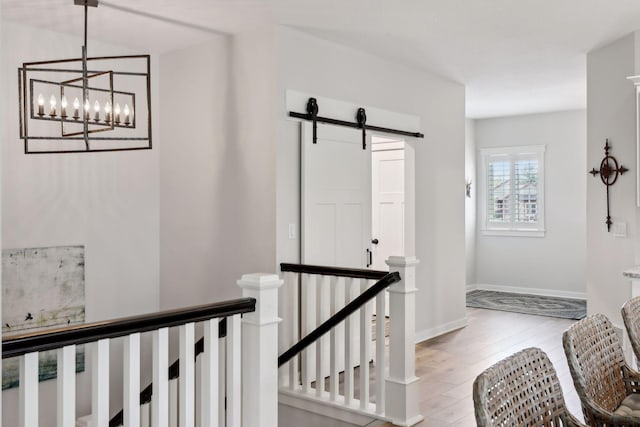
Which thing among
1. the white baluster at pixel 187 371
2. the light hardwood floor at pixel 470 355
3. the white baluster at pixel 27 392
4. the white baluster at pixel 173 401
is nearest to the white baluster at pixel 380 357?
the light hardwood floor at pixel 470 355

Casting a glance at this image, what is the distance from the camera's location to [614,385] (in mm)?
2203

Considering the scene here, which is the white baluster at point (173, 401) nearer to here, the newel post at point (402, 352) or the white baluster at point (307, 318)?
the white baluster at point (307, 318)

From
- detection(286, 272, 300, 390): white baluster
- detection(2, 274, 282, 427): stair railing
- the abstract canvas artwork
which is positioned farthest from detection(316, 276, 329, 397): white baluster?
the abstract canvas artwork

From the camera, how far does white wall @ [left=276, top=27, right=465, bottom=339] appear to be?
438cm

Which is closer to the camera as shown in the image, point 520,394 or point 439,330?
point 520,394

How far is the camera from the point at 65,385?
181 cm

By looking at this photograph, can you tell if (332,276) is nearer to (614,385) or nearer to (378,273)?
(378,273)

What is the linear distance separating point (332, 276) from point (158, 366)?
216cm

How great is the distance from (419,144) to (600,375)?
393cm

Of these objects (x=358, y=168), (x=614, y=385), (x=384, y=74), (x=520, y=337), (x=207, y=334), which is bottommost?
(x=520, y=337)

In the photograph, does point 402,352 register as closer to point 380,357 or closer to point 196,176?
point 380,357

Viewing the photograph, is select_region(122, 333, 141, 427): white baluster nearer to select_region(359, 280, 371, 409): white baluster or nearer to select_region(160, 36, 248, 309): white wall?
Answer: select_region(359, 280, 371, 409): white baluster

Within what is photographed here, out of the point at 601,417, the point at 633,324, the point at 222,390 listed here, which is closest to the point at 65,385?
the point at 601,417

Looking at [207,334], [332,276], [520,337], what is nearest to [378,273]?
[332,276]
